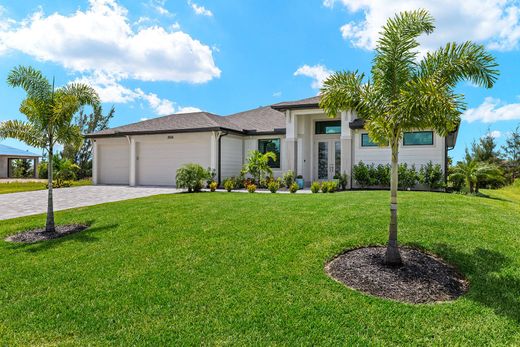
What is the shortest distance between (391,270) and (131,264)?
413 cm

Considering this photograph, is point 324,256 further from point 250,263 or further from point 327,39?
point 327,39

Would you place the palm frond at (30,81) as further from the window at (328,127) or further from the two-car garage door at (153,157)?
the window at (328,127)

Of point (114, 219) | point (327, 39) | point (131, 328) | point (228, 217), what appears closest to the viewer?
point (131, 328)

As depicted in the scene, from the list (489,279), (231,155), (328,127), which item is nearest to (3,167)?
(231,155)

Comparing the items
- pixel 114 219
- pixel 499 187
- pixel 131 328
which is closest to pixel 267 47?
pixel 114 219

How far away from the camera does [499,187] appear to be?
23.8 m

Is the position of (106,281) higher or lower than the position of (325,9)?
lower

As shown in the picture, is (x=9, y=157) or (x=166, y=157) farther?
(x=9, y=157)

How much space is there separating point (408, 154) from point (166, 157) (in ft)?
43.4

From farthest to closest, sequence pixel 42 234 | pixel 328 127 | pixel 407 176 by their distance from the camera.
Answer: pixel 328 127 → pixel 407 176 → pixel 42 234

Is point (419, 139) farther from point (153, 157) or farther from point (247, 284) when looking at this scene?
point (153, 157)

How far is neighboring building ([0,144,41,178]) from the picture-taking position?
35.8 meters

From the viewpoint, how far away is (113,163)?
22625 millimetres

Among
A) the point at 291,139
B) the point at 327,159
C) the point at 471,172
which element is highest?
the point at 291,139
